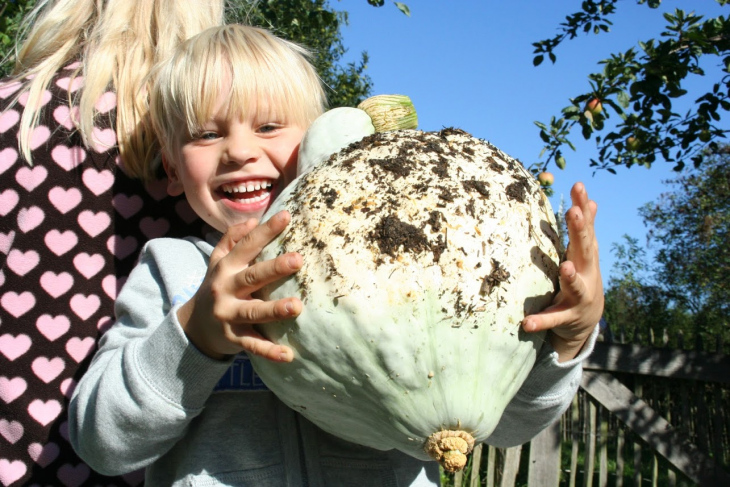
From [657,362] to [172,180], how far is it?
4.91m

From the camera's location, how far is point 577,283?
1.20 metres

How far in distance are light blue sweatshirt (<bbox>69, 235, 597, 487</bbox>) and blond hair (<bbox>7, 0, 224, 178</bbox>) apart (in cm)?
51

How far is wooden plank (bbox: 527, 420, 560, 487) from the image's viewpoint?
17.1ft

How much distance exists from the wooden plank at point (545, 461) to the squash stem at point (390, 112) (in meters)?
4.29

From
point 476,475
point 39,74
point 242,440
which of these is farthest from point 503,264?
point 476,475

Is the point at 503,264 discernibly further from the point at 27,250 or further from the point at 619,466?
the point at 619,466

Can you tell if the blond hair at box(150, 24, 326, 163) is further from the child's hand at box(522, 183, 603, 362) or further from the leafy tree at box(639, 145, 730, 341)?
the leafy tree at box(639, 145, 730, 341)

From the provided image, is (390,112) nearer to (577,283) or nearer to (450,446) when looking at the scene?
(577,283)

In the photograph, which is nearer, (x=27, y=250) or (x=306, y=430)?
(x=306, y=430)

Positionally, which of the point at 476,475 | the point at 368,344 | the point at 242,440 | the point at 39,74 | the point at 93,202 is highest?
the point at 39,74

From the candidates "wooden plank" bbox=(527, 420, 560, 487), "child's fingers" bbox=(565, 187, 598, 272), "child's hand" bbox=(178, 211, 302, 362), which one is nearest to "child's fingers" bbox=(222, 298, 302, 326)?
"child's hand" bbox=(178, 211, 302, 362)

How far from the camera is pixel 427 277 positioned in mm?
1146

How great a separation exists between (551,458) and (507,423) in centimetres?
398

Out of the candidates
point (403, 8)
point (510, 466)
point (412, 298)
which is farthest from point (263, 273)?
point (510, 466)
